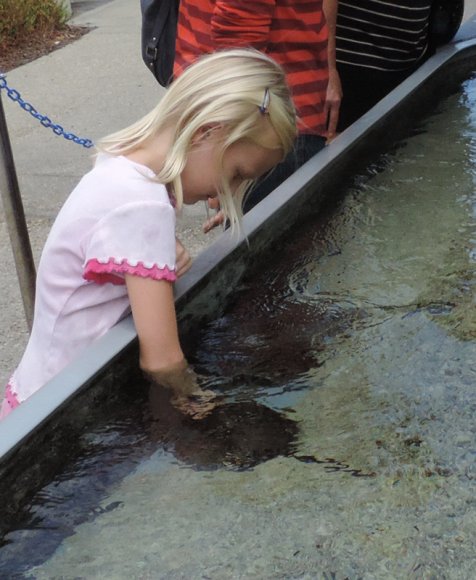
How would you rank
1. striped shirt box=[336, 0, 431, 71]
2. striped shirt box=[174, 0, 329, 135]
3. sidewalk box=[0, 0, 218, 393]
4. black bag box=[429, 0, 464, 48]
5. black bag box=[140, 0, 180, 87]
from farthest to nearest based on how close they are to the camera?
sidewalk box=[0, 0, 218, 393] → black bag box=[429, 0, 464, 48] → striped shirt box=[336, 0, 431, 71] → black bag box=[140, 0, 180, 87] → striped shirt box=[174, 0, 329, 135]

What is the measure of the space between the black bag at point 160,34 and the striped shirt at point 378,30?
2.62ft

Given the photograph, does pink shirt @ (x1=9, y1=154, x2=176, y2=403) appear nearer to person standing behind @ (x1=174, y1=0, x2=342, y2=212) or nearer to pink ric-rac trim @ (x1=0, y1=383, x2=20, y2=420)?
pink ric-rac trim @ (x1=0, y1=383, x2=20, y2=420)

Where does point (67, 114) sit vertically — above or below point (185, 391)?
below

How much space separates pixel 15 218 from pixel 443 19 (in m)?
2.37

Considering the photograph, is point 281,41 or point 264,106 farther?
point 281,41

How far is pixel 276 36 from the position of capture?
9.95 feet

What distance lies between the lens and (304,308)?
104 inches

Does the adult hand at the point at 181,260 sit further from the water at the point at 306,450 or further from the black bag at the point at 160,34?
the black bag at the point at 160,34

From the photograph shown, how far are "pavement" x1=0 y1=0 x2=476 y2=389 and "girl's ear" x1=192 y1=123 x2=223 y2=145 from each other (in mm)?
1800

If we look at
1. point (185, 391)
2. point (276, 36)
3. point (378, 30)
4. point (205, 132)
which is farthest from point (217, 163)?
point (378, 30)

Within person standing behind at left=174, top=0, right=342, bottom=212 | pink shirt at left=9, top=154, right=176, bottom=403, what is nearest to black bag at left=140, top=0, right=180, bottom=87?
person standing behind at left=174, top=0, right=342, bottom=212

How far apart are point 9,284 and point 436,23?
2.36 metres

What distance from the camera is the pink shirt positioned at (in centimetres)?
207

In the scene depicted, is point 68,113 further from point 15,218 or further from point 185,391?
point 185,391
